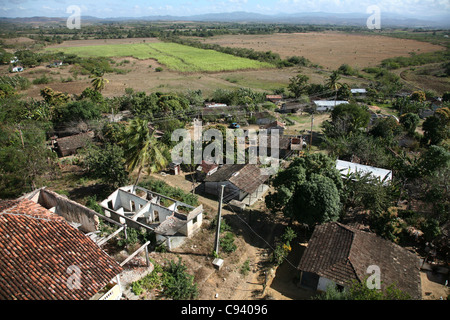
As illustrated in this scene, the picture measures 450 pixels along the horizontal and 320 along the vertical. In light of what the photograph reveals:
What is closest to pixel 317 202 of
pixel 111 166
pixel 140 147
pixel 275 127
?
pixel 140 147

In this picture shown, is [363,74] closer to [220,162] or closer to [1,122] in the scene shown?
[220,162]

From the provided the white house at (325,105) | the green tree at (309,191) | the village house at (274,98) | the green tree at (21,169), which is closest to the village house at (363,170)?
the green tree at (309,191)

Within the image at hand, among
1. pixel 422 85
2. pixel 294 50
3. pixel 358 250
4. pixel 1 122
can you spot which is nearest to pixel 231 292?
pixel 358 250

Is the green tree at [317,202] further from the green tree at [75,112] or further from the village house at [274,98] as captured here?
the village house at [274,98]

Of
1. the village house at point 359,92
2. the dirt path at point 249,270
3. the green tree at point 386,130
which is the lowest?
the dirt path at point 249,270

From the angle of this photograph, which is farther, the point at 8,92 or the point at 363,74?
the point at 363,74
